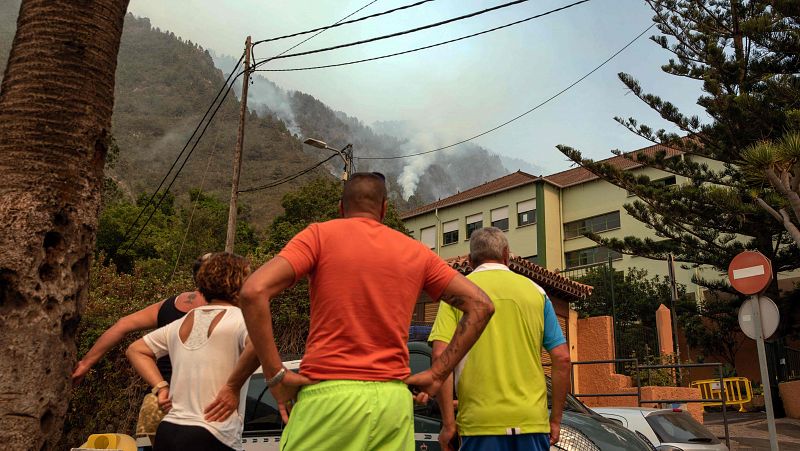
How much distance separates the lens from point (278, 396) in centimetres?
237

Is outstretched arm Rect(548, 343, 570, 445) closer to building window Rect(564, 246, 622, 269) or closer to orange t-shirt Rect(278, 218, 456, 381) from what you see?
orange t-shirt Rect(278, 218, 456, 381)

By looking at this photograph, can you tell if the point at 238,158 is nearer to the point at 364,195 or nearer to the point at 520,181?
the point at 364,195

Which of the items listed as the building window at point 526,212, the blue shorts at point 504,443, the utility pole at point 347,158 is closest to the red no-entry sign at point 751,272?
the blue shorts at point 504,443

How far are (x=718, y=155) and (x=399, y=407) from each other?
21789 millimetres

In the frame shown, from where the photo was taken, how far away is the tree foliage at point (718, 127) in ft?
65.2

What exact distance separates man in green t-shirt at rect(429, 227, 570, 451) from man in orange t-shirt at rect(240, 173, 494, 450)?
80cm

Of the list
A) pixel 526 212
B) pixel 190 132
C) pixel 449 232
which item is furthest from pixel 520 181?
pixel 190 132

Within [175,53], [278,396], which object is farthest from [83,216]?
[175,53]

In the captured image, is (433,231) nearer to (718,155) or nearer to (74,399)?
(718,155)

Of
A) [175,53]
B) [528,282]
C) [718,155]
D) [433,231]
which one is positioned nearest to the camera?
[528,282]

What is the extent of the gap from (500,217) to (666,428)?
37321 millimetres

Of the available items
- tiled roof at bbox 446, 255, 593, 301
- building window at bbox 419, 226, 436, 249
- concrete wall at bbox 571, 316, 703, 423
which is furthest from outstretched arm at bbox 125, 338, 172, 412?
building window at bbox 419, 226, 436, 249

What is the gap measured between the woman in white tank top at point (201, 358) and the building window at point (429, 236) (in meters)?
44.7

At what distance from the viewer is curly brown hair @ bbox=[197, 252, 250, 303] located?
336cm
